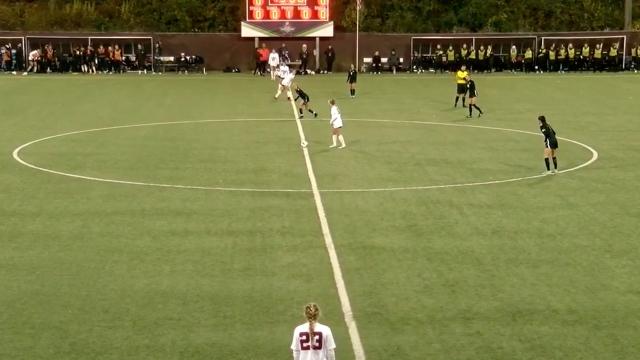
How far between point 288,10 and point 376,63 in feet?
26.6

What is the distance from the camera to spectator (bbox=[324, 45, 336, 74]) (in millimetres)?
71875

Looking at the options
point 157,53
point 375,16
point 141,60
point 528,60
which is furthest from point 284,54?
point 375,16

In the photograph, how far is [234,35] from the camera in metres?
73.9

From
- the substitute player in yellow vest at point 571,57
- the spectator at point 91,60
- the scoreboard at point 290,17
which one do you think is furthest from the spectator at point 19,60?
the substitute player in yellow vest at point 571,57

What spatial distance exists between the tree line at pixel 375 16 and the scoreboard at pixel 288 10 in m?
17.1

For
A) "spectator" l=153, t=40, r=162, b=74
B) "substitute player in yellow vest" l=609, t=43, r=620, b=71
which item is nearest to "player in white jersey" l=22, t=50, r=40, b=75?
"spectator" l=153, t=40, r=162, b=74

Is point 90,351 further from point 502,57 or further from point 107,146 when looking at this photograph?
point 502,57

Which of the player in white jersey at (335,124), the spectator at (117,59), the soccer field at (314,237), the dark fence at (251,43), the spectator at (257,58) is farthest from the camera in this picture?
the dark fence at (251,43)

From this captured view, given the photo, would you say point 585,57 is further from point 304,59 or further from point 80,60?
point 80,60

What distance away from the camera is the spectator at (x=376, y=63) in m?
73.1

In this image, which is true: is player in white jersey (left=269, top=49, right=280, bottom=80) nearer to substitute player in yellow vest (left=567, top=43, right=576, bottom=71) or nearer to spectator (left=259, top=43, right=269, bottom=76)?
spectator (left=259, top=43, right=269, bottom=76)

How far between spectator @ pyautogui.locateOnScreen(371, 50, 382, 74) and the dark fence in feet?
4.16

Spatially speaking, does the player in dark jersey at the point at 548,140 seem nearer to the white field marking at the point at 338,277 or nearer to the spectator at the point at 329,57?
the white field marking at the point at 338,277

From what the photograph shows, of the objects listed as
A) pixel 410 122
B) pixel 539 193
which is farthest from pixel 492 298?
pixel 410 122
